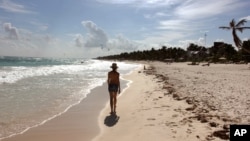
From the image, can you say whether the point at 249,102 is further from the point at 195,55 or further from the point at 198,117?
the point at 195,55

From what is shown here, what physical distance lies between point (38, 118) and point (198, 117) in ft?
18.8

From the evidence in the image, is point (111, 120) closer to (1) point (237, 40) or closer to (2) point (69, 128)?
(2) point (69, 128)

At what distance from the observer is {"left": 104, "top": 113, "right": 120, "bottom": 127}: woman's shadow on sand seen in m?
10.1

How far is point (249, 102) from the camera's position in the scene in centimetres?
1173

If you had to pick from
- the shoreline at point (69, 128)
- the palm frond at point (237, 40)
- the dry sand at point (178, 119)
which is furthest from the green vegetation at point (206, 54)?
the shoreline at point (69, 128)

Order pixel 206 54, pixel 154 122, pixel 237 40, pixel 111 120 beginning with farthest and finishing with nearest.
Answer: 1. pixel 206 54
2. pixel 237 40
3. pixel 111 120
4. pixel 154 122

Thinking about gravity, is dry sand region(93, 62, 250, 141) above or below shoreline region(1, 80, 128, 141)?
above

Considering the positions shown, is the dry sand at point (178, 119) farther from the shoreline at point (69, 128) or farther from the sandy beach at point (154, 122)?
the shoreline at point (69, 128)

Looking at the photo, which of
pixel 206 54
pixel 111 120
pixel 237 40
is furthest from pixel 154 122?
pixel 206 54

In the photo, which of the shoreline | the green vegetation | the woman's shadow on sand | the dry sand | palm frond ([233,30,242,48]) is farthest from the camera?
the green vegetation

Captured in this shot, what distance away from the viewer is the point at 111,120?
10.7 metres

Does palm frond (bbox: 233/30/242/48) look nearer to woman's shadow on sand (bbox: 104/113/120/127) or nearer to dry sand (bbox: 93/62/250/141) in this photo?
dry sand (bbox: 93/62/250/141)

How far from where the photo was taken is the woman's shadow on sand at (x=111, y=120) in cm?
1015

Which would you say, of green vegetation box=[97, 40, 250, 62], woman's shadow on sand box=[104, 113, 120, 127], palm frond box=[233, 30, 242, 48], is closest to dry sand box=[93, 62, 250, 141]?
woman's shadow on sand box=[104, 113, 120, 127]
